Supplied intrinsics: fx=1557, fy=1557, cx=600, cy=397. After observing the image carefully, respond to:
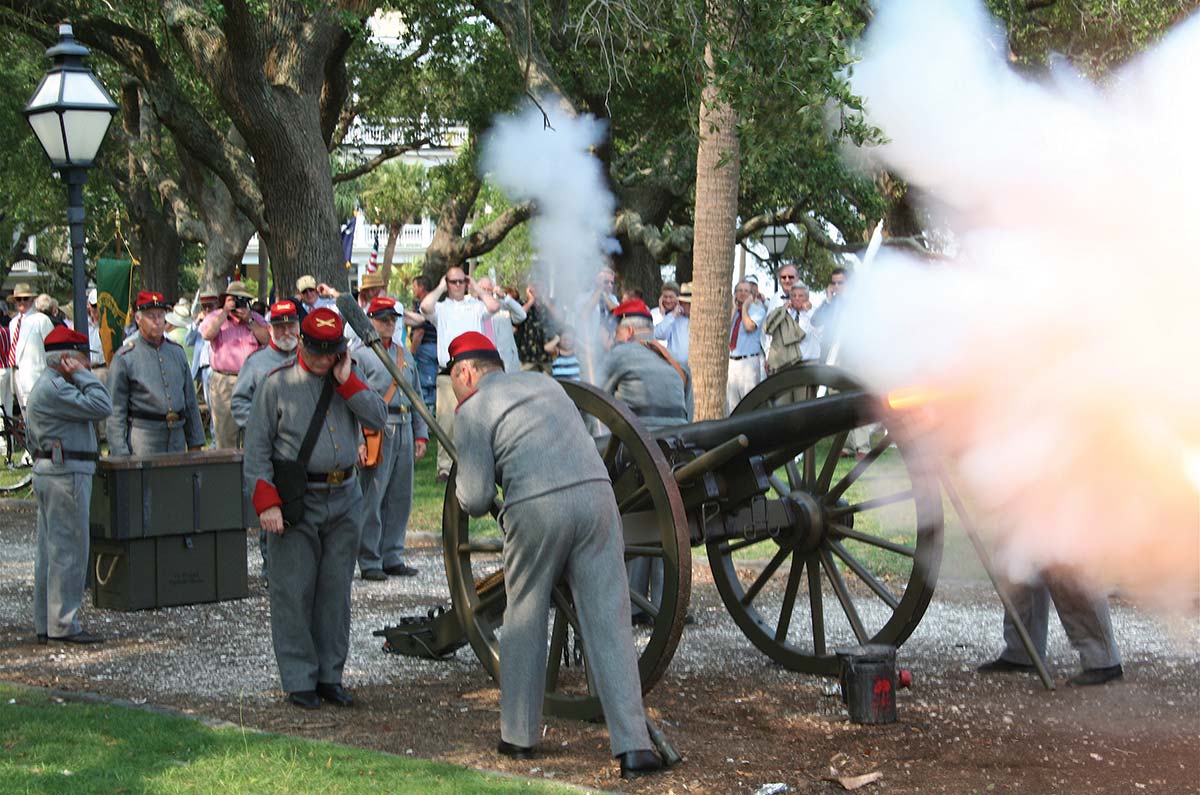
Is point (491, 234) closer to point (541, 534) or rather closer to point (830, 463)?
point (830, 463)

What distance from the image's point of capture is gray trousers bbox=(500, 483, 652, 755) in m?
6.27

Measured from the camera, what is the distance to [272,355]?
1076cm

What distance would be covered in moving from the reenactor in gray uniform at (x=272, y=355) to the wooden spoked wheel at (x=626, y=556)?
3.11 meters

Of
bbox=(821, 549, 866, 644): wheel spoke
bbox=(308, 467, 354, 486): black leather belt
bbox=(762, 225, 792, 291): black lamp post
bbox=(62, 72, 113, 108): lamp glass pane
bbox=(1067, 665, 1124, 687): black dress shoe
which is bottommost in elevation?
bbox=(1067, 665, 1124, 687): black dress shoe

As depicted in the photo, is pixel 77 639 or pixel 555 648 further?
pixel 77 639

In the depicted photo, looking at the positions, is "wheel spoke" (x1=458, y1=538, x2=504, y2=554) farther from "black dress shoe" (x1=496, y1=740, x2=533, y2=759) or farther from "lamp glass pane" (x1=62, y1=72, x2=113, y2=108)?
"lamp glass pane" (x1=62, y1=72, x2=113, y2=108)

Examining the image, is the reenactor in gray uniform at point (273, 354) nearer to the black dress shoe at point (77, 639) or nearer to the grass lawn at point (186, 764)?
the black dress shoe at point (77, 639)

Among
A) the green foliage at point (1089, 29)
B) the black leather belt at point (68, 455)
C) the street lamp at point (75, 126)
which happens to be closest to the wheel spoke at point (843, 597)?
the black leather belt at point (68, 455)

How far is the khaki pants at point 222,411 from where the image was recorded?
1402cm

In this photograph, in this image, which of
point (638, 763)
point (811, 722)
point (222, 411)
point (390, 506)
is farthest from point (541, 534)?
point (222, 411)

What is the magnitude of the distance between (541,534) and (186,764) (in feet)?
5.44

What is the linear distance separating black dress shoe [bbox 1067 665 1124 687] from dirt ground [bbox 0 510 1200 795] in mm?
44

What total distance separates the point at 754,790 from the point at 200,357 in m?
13.1

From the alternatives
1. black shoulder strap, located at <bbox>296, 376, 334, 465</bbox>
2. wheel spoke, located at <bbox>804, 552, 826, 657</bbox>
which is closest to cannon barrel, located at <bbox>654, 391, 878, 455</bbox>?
wheel spoke, located at <bbox>804, 552, 826, 657</bbox>
